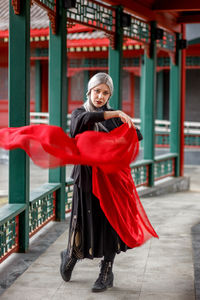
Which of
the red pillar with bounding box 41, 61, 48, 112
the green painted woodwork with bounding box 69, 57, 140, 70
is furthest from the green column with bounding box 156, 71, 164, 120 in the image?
the red pillar with bounding box 41, 61, 48, 112

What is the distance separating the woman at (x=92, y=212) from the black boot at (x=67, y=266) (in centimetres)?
9

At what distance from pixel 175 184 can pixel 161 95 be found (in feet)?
25.7

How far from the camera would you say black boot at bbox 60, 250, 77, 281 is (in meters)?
3.98

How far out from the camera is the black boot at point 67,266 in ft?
13.1

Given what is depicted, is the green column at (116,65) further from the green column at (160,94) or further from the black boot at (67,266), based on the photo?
the green column at (160,94)

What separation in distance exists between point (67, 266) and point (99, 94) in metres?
1.43

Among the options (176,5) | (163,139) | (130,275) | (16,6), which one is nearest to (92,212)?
(130,275)

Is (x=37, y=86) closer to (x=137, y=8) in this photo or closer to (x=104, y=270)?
(x=137, y=8)

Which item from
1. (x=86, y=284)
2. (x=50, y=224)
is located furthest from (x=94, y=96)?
(x=50, y=224)

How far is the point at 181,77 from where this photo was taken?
10.3 meters

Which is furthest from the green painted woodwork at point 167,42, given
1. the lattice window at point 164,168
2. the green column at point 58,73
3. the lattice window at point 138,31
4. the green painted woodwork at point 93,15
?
the green column at point 58,73

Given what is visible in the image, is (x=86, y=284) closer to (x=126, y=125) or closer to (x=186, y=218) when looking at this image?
(x=126, y=125)

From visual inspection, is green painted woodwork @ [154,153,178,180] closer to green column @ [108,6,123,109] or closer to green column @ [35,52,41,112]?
green column @ [108,6,123,109]

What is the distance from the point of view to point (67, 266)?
401 centimetres
